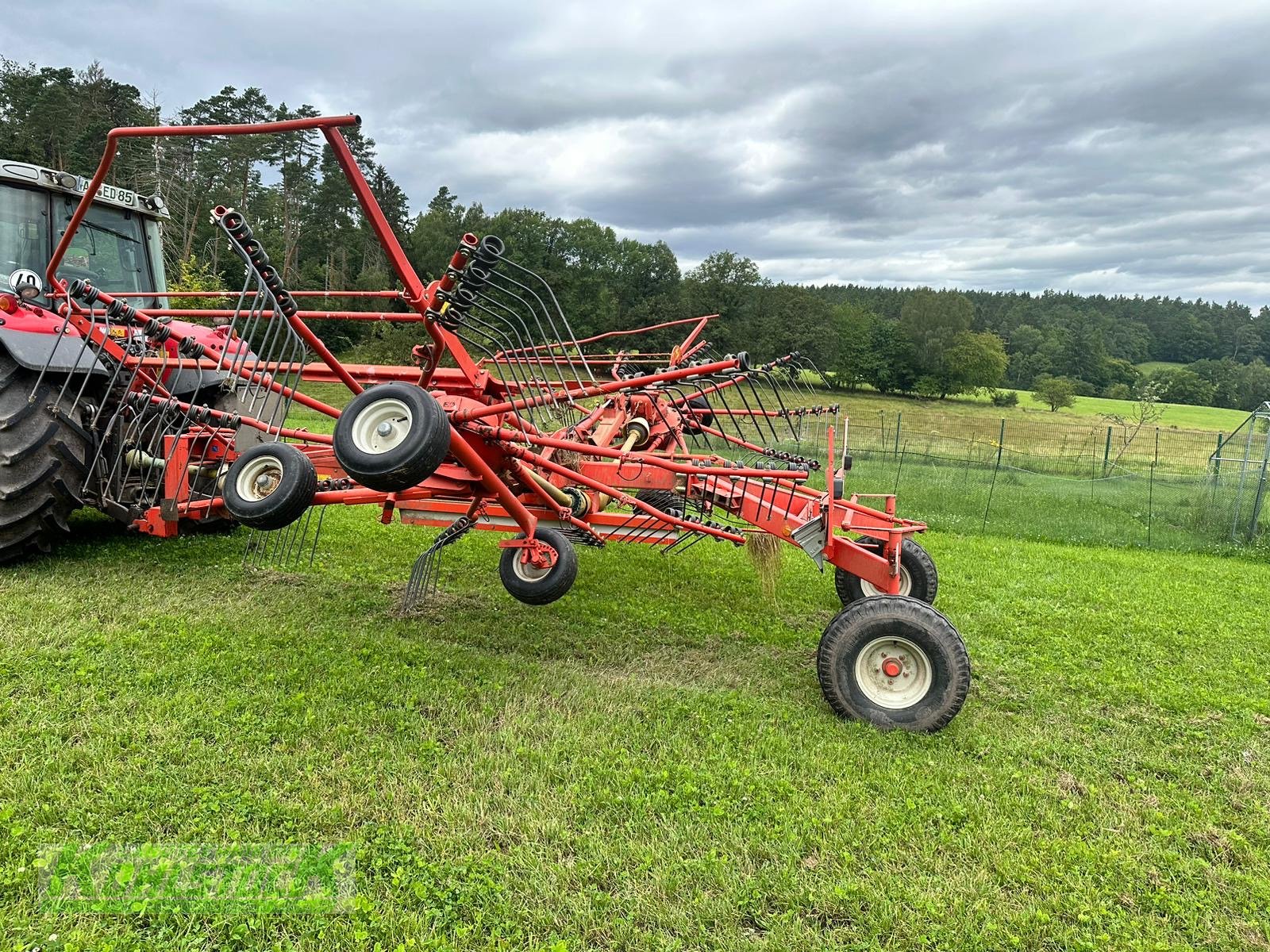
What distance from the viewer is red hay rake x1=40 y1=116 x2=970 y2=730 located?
11.1 ft

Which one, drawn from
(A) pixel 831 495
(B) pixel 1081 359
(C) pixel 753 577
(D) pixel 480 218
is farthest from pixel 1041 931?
(B) pixel 1081 359

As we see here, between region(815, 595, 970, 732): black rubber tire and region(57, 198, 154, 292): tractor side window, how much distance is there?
6112mm

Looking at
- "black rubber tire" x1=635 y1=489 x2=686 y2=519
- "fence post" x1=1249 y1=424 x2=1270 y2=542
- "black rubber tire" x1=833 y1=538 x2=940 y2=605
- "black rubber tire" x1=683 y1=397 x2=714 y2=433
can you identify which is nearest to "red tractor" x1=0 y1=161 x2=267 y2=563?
"black rubber tire" x1=635 y1=489 x2=686 y2=519

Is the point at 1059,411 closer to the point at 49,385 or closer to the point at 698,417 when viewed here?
the point at 698,417

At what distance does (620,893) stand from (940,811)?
1.36 meters

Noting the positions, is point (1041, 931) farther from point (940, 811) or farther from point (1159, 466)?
point (1159, 466)

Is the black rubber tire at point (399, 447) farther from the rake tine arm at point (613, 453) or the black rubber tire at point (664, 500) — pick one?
the black rubber tire at point (664, 500)

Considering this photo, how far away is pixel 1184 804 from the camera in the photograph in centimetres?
324

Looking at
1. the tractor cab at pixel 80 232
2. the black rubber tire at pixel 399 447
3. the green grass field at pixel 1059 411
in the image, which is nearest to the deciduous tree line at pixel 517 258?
the green grass field at pixel 1059 411

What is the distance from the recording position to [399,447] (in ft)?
9.91

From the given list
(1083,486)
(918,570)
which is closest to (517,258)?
(1083,486)

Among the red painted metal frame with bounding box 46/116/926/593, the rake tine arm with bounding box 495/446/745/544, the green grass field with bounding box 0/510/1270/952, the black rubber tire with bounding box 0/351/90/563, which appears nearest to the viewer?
the green grass field with bounding box 0/510/1270/952

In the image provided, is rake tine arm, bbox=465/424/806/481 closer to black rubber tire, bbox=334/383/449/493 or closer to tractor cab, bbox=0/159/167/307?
black rubber tire, bbox=334/383/449/493

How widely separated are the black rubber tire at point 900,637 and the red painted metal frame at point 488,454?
48 cm
